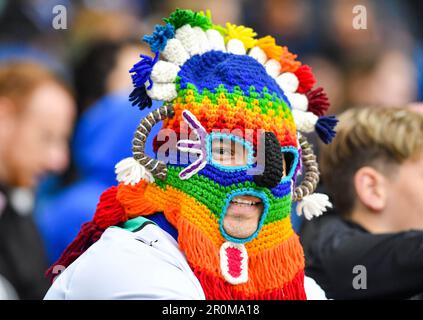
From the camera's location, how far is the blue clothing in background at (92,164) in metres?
4.33

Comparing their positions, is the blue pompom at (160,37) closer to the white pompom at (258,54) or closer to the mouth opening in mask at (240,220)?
the white pompom at (258,54)

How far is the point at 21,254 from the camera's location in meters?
4.56

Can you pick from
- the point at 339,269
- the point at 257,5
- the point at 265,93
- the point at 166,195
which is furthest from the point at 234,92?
the point at 257,5

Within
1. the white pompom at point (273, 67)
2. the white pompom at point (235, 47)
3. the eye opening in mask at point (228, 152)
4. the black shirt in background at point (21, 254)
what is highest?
the white pompom at point (235, 47)

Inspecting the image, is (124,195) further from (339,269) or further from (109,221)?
(339,269)

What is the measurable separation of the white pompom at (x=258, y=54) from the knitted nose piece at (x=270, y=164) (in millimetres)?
331

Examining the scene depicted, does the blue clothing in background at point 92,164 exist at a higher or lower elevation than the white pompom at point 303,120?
lower

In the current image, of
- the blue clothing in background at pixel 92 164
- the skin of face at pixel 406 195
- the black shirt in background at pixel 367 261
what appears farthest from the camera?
the blue clothing in background at pixel 92 164

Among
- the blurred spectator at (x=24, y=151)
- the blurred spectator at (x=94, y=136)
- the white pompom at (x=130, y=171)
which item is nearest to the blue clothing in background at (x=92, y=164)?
the blurred spectator at (x=94, y=136)

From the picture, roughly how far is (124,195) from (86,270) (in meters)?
0.29

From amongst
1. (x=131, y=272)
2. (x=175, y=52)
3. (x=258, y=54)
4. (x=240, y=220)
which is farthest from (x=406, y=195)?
(x=131, y=272)

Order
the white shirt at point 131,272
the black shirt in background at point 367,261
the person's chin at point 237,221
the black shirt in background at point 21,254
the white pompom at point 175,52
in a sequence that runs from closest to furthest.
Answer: the white shirt at point 131,272 < the person's chin at point 237,221 < the white pompom at point 175,52 < the black shirt in background at point 367,261 < the black shirt in background at point 21,254

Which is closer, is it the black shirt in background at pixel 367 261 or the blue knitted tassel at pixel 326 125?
the blue knitted tassel at pixel 326 125

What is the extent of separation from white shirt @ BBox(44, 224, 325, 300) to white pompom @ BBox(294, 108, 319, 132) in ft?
1.72
